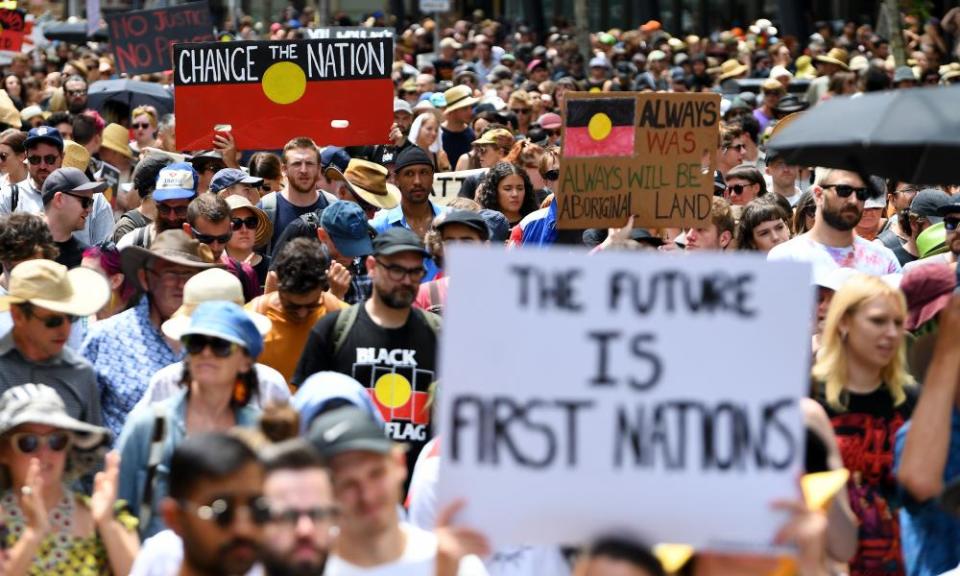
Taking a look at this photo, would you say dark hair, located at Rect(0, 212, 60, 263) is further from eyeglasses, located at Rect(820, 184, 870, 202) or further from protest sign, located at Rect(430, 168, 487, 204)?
protest sign, located at Rect(430, 168, 487, 204)

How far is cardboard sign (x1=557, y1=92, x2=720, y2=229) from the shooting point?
371 inches

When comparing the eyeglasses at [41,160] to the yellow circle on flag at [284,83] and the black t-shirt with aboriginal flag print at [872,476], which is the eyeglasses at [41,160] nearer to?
the yellow circle on flag at [284,83]

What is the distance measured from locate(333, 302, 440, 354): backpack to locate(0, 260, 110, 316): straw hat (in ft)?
2.61

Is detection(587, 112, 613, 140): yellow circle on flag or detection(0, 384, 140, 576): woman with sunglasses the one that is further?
detection(587, 112, 613, 140): yellow circle on flag

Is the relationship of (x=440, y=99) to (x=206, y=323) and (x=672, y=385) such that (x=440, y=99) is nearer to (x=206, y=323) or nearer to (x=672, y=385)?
(x=206, y=323)

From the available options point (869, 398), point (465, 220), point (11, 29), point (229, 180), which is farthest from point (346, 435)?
point (11, 29)

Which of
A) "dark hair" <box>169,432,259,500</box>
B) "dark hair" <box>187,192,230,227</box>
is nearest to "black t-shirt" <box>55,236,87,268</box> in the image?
"dark hair" <box>187,192,230,227</box>

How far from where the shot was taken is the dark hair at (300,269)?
730cm

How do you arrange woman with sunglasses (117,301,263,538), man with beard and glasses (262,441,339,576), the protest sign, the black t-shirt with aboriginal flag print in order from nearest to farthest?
man with beard and glasses (262,441,339,576)
woman with sunglasses (117,301,263,538)
the black t-shirt with aboriginal flag print
the protest sign

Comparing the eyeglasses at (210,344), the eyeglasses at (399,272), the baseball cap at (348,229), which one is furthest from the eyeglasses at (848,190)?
the eyeglasses at (210,344)

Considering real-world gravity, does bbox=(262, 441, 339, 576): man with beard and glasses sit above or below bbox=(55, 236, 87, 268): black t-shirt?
above

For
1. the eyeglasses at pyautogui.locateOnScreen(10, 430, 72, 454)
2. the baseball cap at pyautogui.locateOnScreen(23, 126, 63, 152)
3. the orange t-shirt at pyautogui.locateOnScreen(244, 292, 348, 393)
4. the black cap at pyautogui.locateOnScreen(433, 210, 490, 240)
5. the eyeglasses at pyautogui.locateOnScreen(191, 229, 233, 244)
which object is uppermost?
the baseball cap at pyautogui.locateOnScreen(23, 126, 63, 152)

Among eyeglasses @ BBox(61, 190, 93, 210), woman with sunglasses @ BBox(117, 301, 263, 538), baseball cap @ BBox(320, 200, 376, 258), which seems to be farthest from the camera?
eyeglasses @ BBox(61, 190, 93, 210)

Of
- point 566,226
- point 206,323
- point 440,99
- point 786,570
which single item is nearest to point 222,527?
point 786,570
